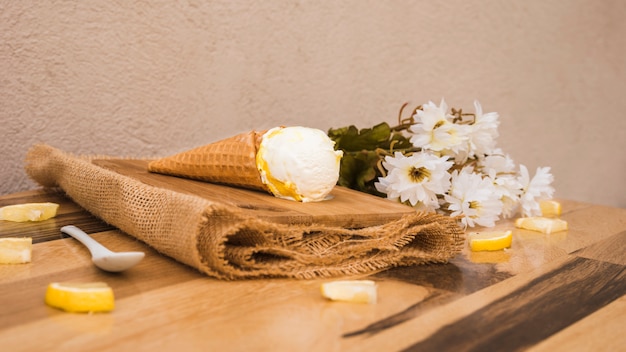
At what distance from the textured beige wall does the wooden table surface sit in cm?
43

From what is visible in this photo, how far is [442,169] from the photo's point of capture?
90cm

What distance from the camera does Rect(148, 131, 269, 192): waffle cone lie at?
2.68ft

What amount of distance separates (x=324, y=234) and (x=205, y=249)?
0.15 m

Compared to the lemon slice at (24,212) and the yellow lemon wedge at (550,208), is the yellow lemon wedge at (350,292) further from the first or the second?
the yellow lemon wedge at (550,208)

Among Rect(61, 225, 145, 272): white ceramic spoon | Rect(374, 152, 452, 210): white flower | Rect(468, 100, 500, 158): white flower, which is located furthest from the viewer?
Rect(468, 100, 500, 158): white flower

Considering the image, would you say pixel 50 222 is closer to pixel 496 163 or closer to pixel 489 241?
pixel 489 241

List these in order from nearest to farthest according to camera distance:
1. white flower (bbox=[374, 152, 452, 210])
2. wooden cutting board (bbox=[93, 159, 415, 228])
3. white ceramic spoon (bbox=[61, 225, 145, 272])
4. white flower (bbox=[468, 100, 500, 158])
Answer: white ceramic spoon (bbox=[61, 225, 145, 272]), wooden cutting board (bbox=[93, 159, 415, 228]), white flower (bbox=[374, 152, 452, 210]), white flower (bbox=[468, 100, 500, 158])

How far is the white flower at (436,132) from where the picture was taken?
3.21 feet

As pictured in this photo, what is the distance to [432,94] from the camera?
1.80m

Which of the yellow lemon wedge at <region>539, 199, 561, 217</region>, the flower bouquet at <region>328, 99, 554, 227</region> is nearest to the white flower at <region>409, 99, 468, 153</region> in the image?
the flower bouquet at <region>328, 99, 554, 227</region>

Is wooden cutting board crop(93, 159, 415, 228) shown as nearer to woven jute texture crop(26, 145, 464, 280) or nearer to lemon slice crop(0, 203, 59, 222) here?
woven jute texture crop(26, 145, 464, 280)

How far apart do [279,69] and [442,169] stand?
63 cm

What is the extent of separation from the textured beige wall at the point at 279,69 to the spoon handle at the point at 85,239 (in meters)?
0.42

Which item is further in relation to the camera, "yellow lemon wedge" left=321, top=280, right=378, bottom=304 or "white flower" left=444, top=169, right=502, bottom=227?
"white flower" left=444, top=169, right=502, bottom=227
